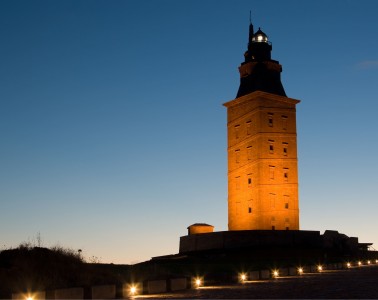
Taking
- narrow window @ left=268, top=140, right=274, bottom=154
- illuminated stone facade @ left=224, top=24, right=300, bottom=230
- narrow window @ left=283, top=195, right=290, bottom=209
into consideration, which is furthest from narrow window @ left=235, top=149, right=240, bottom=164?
narrow window @ left=283, top=195, right=290, bottom=209

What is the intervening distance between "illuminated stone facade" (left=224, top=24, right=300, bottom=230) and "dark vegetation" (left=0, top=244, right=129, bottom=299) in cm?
4249

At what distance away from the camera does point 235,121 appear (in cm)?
6919

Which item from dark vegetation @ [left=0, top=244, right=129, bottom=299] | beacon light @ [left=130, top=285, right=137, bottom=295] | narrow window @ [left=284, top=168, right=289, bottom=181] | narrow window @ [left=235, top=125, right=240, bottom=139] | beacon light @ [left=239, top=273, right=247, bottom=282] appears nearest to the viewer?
dark vegetation @ [left=0, top=244, right=129, bottom=299]

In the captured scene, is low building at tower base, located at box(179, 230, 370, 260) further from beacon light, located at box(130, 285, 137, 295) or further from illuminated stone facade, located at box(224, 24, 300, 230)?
beacon light, located at box(130, 285, 137, 295)

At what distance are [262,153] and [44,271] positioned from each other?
47514mm

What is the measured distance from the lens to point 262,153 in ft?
213

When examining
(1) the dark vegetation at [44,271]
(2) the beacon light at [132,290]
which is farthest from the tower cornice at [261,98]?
(2) the beacon light at [132,290]

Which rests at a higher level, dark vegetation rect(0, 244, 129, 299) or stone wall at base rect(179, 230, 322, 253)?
stone wall at base rect(179, 230, 322, 253)

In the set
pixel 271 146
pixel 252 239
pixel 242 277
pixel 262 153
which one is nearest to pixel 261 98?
pixel 271 146

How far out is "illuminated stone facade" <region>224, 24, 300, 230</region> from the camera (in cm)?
6412

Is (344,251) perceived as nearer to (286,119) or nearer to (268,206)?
(268,206)

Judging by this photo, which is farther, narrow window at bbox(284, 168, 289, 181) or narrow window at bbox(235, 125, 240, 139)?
narrow window at bbox(235, 125, 240, 139)

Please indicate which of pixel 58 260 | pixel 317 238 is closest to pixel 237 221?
pixel 317 238

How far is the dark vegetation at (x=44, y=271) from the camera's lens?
17.5 m
